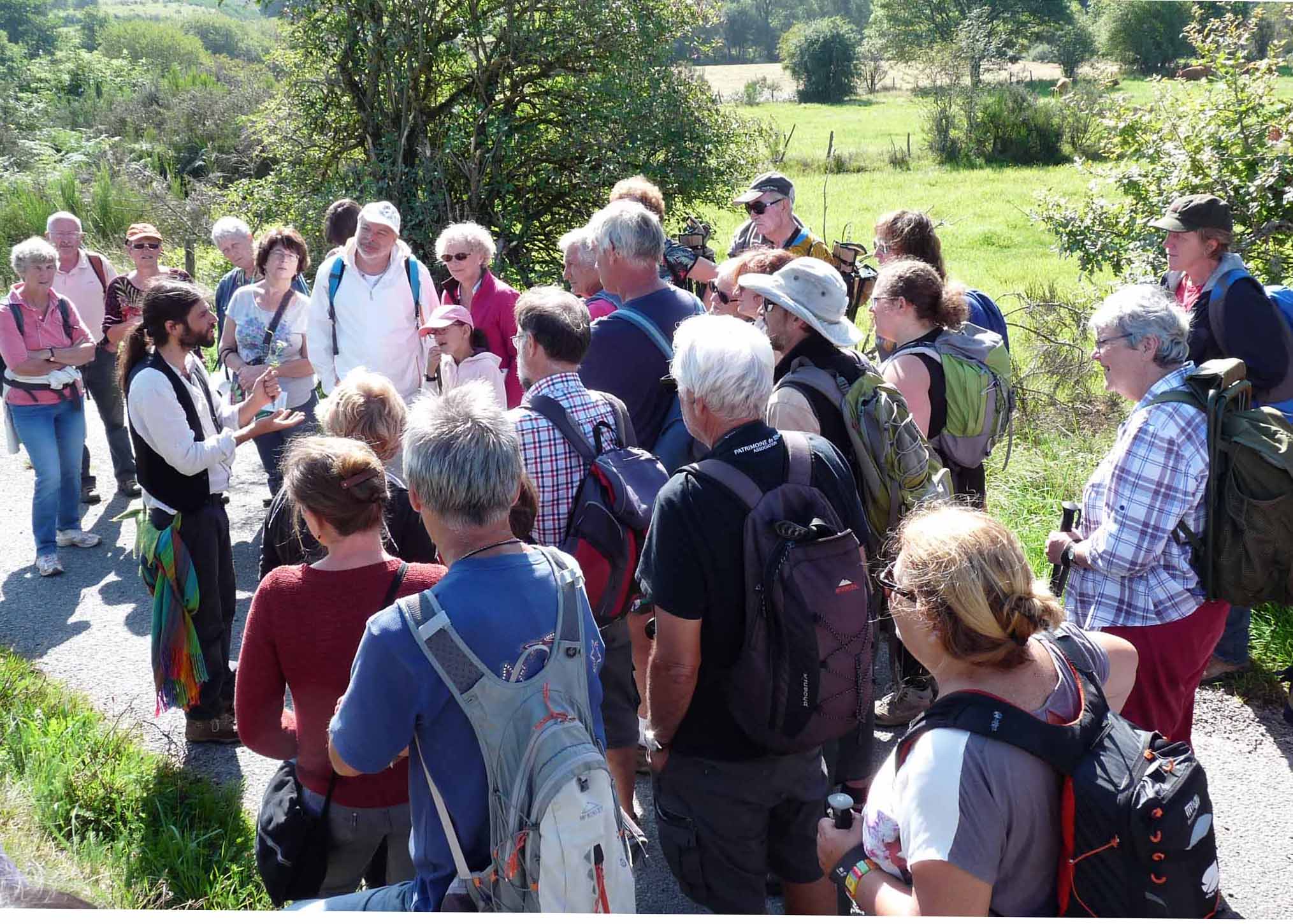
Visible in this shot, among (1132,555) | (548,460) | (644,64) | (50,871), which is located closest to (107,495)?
(50,871)

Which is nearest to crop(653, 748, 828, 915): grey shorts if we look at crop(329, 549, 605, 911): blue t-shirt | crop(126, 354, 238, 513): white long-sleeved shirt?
crop(329, 549, 605, 911): blue t-shirt

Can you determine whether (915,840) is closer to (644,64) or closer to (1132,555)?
(1132,555)

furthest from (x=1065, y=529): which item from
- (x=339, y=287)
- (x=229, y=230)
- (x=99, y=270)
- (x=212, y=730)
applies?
(x=99, y=270)

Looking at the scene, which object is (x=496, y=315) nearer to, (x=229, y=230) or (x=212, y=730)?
(x=229, y=230)

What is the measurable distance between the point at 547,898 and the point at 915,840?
0.69 meters

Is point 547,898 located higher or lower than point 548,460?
lower

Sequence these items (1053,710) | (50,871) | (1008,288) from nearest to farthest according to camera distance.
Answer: (1053,710)
(50,871)
(1008,288)

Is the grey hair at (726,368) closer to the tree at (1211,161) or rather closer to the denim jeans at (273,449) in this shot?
the denim jeans at (273,449)

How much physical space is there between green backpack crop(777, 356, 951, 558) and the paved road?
1449mm

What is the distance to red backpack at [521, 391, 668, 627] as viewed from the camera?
10.2 feet

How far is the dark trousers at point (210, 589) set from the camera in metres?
4.17

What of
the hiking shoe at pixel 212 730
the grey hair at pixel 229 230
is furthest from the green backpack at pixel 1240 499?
the grey hair at pixel 229 230

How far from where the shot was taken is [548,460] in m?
3.17

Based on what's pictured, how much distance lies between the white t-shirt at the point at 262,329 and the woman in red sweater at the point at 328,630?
329cm
